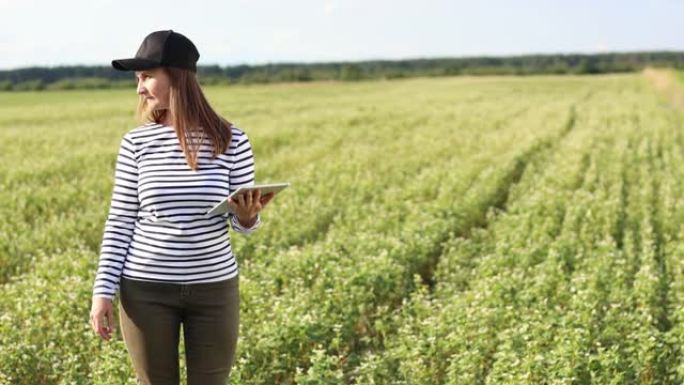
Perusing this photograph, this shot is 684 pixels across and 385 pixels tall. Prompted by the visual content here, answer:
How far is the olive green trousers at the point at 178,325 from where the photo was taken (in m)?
4.11

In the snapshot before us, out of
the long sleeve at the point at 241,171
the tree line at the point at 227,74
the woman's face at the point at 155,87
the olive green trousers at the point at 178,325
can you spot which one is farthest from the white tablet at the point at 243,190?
the tree line at the point at 227,74

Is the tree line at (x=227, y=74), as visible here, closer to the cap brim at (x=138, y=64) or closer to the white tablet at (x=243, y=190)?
the cap brim at (x=138, y=64)

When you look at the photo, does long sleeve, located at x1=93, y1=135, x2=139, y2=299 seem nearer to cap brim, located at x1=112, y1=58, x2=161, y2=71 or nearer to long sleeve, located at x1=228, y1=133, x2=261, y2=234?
cap brim, located at x1=112, y1=58, x2=161, y2=71

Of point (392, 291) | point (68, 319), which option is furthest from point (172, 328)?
point (392, 291)

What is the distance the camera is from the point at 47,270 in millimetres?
9602

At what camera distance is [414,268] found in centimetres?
1021

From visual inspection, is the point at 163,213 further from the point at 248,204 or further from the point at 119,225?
the point at 248,204

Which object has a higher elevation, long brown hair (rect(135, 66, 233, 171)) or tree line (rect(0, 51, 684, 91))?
long brown hair (rect(135, 66, 233, 171))

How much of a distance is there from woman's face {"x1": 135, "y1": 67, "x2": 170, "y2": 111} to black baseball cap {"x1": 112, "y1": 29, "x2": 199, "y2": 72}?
0.05 m

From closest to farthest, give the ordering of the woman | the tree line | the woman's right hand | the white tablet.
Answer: the white tablet, the woman, the woman's right hand, the tree line

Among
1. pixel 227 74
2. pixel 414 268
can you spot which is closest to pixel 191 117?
pixel 414 268

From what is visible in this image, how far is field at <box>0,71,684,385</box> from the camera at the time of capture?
684 centimetres

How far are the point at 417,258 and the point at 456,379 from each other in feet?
12.5

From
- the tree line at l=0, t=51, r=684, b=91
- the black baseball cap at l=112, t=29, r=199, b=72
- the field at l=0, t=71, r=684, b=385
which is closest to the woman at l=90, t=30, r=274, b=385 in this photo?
the black baseball cap at l=112, t=29, r=199, b=72
